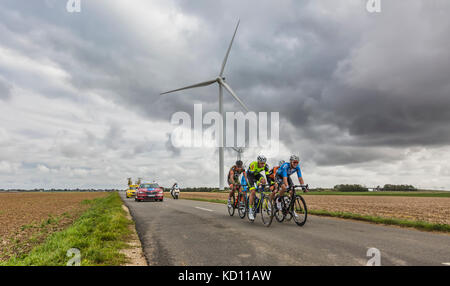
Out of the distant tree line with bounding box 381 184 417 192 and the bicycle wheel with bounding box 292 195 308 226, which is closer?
the bicycle wheel with bounding box 292 195 308 226

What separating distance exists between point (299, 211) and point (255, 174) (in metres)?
2.01

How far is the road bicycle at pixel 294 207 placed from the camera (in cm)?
957

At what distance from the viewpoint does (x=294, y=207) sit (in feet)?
32.8

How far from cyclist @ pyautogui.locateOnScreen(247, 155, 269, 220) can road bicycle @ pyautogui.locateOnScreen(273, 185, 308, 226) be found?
85 cm

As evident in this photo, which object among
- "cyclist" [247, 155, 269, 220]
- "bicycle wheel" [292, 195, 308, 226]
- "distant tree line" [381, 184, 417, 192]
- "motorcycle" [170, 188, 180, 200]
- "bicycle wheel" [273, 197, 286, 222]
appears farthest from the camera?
"distant tree line" [381, 184, 417, 192]

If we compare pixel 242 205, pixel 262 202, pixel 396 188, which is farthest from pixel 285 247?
pixel 396 188

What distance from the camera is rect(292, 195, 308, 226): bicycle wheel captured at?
374 inches

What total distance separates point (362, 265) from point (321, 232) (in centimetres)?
359

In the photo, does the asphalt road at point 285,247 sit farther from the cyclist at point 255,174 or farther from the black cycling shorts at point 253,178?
the black cycling shorts at point 253,178

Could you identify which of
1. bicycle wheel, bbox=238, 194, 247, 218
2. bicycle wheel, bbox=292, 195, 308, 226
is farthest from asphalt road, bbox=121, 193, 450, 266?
bicycle wheel, bbox=238, 194, 247, 218

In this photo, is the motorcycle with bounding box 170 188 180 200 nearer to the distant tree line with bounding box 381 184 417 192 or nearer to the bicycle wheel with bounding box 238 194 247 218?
the bicycle wheel with bounding box 238 194 247 218

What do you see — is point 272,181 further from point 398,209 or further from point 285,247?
point 398,209

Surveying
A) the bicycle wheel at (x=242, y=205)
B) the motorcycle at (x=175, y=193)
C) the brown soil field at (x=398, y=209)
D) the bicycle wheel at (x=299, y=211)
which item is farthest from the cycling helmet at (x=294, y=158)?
the motorcycle at (x=175, y=193)
